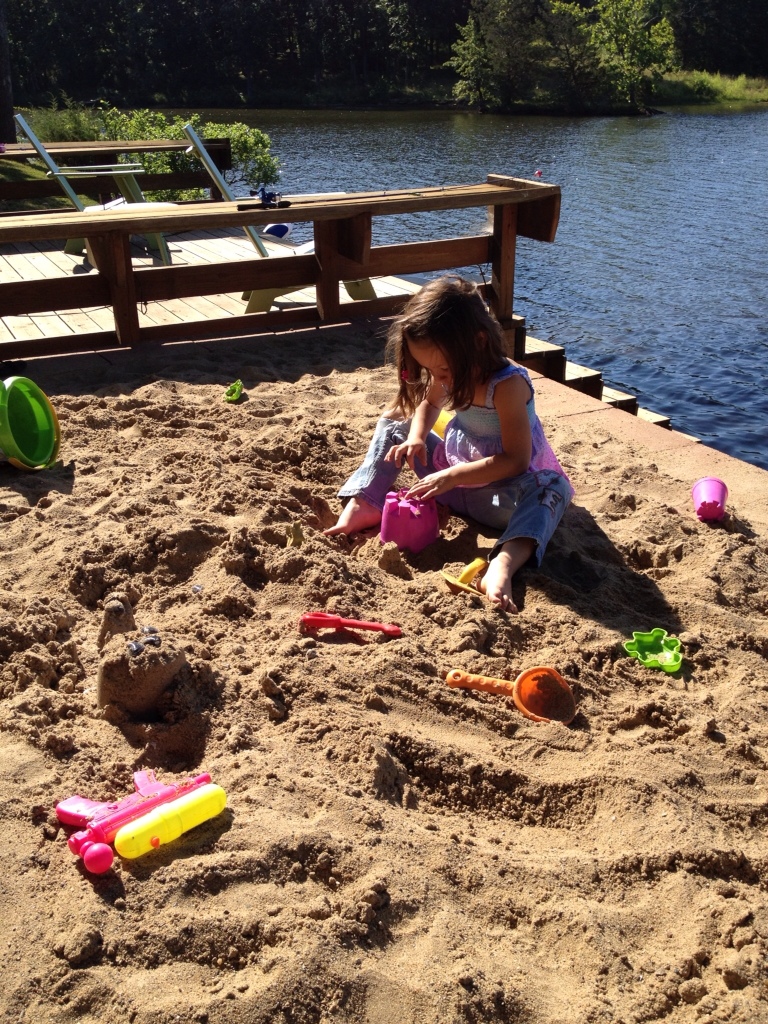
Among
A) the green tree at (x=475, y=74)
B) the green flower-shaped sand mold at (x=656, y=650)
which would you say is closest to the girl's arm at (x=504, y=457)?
the green flower-shaped sand mold at (x=656, y=650)

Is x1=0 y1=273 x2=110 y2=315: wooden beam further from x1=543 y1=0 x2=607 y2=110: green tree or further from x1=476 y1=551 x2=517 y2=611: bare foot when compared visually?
x1=543 y1=0 x2=607 y2=110: green tree

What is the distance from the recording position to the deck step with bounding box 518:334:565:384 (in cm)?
623

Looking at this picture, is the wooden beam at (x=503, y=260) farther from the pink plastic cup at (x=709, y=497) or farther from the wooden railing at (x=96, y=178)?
the wooden railing at (x=96, y=178)

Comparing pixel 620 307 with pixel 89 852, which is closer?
pixel 89 852

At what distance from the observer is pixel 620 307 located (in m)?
11.1

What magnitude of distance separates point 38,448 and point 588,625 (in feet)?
8.03

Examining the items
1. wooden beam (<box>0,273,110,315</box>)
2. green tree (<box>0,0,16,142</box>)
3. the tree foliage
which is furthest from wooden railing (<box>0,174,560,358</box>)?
the tree foliage

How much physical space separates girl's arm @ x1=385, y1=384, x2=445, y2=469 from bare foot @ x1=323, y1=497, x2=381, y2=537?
194 millimetres

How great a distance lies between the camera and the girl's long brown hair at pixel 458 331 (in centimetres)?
323

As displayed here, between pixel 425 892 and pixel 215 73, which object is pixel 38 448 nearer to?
pixel 425 892

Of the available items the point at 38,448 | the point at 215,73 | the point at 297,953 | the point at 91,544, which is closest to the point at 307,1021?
the point at 297,953

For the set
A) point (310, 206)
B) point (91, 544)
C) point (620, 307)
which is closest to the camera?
point (91, 544)

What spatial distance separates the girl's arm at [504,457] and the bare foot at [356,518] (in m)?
0.29

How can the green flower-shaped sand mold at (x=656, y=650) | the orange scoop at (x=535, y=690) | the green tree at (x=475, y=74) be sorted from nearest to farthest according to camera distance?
the orange scoop at (x=535, y=690)
the green flower-shaped sand mold at (x=656, y=650)
the green tree at (x=475, y=74)
